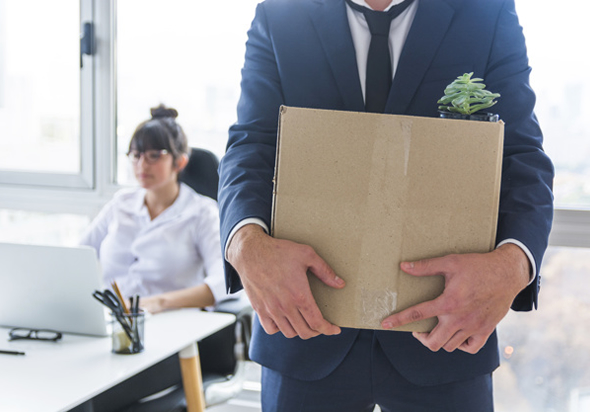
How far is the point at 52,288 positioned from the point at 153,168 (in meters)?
0.88

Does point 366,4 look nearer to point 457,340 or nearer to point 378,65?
point 378,65

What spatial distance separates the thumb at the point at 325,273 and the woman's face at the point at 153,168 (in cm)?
162

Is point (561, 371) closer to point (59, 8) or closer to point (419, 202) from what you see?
point (419, 202)

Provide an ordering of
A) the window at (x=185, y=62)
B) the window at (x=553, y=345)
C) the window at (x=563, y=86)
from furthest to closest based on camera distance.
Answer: the window at (x=185, y=62) → the window at (x=553, y=345) → the window at (x=563, y=86)

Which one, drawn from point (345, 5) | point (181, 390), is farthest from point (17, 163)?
point (345, 5)

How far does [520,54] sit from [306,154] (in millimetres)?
467

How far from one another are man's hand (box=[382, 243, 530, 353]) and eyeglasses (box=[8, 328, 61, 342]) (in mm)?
1074

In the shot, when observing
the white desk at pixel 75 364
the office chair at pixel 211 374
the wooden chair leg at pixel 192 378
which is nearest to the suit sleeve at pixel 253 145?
the white desk at pixel 75 364

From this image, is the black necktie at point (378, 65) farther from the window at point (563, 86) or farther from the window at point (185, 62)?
the window at point (185, 62)

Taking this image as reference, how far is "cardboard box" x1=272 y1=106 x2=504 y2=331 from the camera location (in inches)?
33.4

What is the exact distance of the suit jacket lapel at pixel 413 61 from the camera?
1.07 metres

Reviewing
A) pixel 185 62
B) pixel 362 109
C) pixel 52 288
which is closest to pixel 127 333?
pixel 52 288

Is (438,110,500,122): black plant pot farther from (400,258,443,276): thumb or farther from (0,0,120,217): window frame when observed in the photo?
(0,0,120,217): window frame

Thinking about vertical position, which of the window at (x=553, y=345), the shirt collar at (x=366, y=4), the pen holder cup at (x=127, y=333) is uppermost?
the shirt collar at (x=366, y=4)
